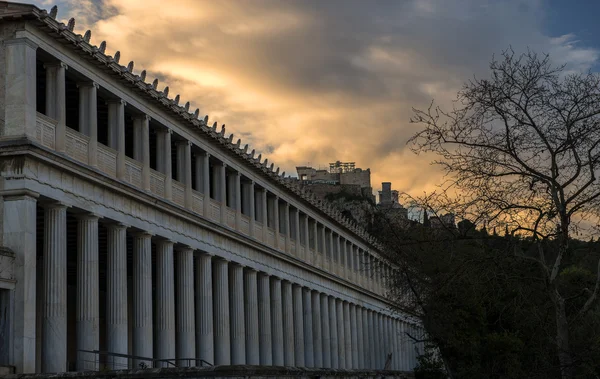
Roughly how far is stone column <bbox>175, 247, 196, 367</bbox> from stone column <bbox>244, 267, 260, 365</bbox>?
8.74 metres

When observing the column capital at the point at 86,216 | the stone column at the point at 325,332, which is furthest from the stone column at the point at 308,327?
the column capital at the point at 86,216

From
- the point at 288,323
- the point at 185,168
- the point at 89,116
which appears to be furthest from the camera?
the point at 288,323

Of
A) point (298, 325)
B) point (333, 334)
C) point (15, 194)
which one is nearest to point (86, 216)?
point (15, 194)

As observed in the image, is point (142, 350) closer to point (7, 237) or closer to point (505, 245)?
point (7, 237)

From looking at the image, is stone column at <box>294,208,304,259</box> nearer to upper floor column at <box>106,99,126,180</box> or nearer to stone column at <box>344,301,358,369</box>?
stone column at <box>344,301,358,369</box>

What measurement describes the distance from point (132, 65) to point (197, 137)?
29.2ft

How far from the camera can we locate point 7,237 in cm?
3069

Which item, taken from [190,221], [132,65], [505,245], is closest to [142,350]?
[190,221]

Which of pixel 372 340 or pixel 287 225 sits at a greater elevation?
pixel 287 225

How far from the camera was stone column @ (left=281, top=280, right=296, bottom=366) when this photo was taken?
60.7 meters

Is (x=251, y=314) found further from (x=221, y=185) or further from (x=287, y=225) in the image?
(x=287, y=225)

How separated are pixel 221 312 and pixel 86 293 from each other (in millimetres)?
15408

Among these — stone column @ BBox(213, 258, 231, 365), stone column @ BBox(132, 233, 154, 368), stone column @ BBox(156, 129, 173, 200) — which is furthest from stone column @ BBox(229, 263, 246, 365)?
stone column @ BBox(132, 233, 154, 368)

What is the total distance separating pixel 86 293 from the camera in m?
34.4
